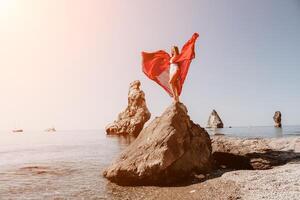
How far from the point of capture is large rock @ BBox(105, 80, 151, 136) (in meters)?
84.8

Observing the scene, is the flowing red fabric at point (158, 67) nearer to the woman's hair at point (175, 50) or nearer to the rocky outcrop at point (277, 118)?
the woman's hair at point (175, 50)

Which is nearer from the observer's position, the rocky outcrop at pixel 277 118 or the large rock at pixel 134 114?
the large rock at pixel 134 114

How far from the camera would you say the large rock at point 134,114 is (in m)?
84.8

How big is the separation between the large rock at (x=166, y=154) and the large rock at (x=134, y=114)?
6777 cm

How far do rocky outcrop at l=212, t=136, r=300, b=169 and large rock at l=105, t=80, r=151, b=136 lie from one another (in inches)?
2471

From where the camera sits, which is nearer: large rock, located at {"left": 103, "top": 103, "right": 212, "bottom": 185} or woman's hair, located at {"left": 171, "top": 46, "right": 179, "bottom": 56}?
large rock, located at {"left": 103, "top": 103, "right": 212, "bottom": 185}

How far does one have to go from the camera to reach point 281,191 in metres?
10.3

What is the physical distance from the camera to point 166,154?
555 inches

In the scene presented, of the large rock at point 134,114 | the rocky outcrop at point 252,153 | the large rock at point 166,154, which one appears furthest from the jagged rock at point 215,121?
the large rock at point 166,154

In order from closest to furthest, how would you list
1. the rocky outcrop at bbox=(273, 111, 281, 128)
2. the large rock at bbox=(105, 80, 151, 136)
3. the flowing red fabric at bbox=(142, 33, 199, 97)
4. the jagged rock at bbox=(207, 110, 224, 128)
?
the flowing red fabric at bbox=(142, 33, 199, 97)
the large rock at bbox=(105, 80, 151, 136)
the rocky outcrop at bbox=(273, 111, 281, 128)
the jagged rock at bbox=(207, 110, 224, 128)

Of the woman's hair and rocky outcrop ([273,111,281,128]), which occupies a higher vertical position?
the woman's hair

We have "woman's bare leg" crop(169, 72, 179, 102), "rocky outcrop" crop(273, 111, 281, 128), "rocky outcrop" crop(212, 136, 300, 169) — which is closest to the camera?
"woman's bare leg" crop(169, 72, 179, 102)

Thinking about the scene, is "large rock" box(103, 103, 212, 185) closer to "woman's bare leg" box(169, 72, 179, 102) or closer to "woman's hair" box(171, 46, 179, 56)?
"woman's bare leg" box(169, 72, 179, 102)

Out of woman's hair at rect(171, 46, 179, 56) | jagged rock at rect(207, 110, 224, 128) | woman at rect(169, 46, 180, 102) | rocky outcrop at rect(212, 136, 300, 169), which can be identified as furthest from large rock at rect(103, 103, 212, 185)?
jagged rock at rect(207, 110, 224, 128)
